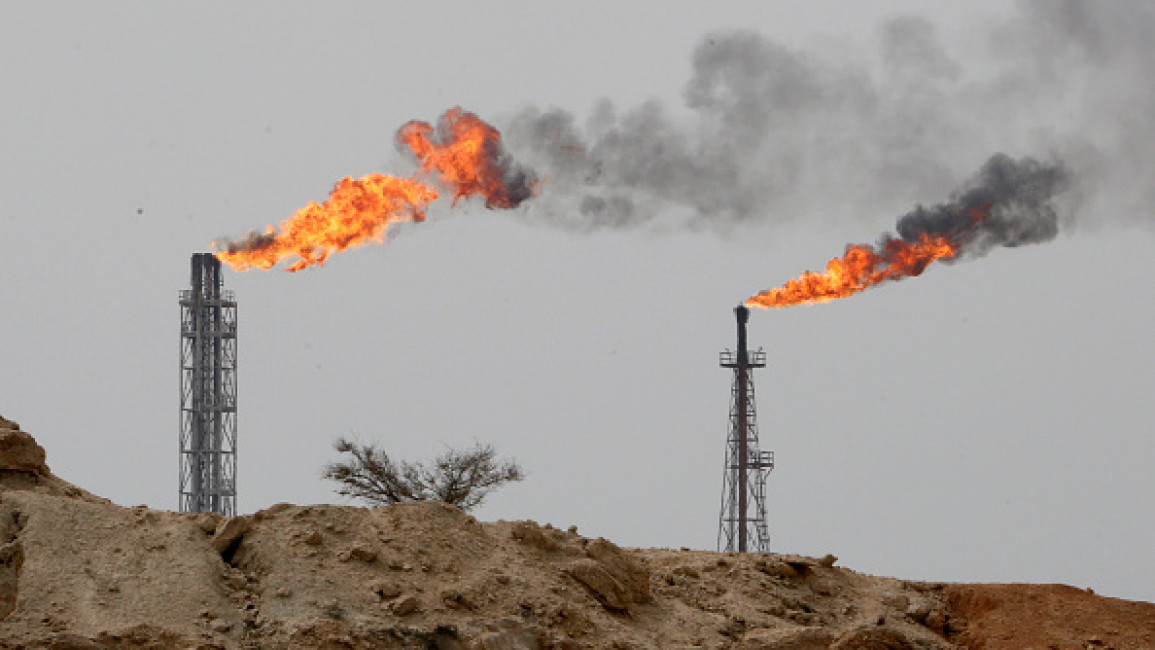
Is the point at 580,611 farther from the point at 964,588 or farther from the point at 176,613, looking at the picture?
the point at 964,588

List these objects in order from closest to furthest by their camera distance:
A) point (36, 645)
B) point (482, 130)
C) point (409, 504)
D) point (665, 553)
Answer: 1. point (36, 645)
2. point (409, 504)
3. point (665, 553)
4. point (482, 130)

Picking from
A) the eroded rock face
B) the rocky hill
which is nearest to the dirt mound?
the rocky hill

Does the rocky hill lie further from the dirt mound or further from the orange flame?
the orange flame

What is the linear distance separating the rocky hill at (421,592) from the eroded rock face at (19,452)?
4 cm

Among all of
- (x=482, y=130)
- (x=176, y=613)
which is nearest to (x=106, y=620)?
(x=176, y=613)

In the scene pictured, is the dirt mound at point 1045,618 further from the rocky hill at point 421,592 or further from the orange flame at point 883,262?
the orange flame at point 883,262

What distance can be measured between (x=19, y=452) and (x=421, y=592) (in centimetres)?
868

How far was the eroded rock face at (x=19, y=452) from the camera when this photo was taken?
37938mm

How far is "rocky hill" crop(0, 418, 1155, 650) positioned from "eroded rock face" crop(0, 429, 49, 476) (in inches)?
1.7

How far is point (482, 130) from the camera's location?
62.2 meters

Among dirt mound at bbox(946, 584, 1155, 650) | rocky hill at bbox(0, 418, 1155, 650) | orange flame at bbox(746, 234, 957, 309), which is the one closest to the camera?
rocky hill at bbox(0, 418, 1155, 650)

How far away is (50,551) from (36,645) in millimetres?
2968

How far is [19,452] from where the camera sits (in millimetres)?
38156

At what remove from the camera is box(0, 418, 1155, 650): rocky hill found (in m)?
34.0
